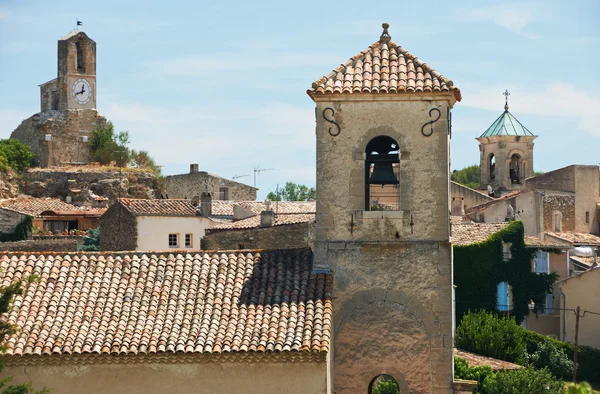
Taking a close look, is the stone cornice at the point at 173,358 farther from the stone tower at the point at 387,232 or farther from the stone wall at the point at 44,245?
the stone wall at the point at 44,245

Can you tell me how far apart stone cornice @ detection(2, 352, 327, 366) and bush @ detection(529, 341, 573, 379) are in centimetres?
2532

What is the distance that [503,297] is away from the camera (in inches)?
1965

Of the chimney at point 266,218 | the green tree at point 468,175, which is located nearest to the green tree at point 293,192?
the green tree at point 468,175

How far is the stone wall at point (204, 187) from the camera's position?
70.9 meters

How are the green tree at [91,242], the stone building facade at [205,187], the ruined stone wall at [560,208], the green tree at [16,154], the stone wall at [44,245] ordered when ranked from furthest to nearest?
the green tree at [16,154]
the stone building facade at [205,187]
the ruined stone wall at [560,208]
the stone wall at [44,245]
the green tree at [91,242]

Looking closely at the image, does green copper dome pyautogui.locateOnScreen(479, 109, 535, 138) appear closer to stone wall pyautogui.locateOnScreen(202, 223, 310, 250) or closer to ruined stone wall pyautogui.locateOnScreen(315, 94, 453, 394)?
stone wall pyautogui.locateOnScreen(202, 223, 310, 250)

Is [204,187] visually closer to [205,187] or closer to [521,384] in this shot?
[205,187]

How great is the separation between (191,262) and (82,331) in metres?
2.94

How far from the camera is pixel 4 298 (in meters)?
19.3

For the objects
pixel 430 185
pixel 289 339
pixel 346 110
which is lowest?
pixel 289 339

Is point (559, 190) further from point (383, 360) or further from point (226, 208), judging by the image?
point (383, 360)

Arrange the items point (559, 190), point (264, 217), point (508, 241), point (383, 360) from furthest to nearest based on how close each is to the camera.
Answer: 1. point (559, 190)
2. point (508, 241)
3. point (264, 217)
4. point (383, 360)

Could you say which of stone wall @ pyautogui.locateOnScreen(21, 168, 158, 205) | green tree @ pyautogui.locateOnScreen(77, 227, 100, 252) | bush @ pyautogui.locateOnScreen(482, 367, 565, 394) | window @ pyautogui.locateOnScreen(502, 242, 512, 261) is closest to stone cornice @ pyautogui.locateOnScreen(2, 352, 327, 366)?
bush @ pyautogui.locateOnScreen(482, 367, 565, 394)

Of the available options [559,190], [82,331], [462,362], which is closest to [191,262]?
[82,331]
